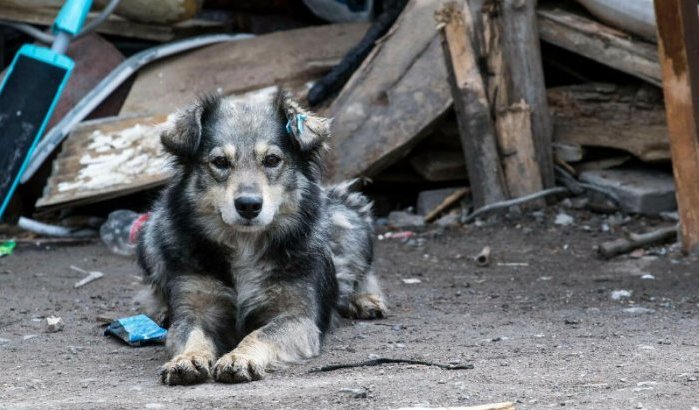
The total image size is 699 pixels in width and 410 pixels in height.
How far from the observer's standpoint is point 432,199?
384 inches

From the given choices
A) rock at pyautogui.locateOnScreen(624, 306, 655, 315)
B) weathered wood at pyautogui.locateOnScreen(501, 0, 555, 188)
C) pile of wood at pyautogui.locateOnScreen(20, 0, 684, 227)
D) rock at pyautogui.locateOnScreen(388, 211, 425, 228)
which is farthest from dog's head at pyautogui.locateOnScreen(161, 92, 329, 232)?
rock at pyautogui.locateOnScreen(388, 211, 425, 228)

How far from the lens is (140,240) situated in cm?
661

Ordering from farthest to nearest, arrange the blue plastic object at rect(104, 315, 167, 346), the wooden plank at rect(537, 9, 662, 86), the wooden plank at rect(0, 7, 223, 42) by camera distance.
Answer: the wooden plank at rect(0, 7, 223, 42) → the wooden plank at rect(537, 9, 662, 86) → the blue plastic object at rect(104, 315, 167, 346)

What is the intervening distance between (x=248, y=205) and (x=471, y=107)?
3782 mm

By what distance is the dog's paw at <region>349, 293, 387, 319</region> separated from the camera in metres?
6.64

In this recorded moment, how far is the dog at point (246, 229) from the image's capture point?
18.3ft

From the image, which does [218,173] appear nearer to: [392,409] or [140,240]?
[140,240]

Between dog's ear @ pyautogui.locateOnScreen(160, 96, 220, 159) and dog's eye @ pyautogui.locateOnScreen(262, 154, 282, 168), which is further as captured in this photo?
dog's ear @ pyautogui.locateOnScreen(160, 96, 220, 159)

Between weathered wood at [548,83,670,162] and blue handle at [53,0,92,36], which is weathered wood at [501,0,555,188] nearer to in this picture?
weathered wood at [548,83,670,162]

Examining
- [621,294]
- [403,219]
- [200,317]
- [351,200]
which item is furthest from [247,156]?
[403,219]

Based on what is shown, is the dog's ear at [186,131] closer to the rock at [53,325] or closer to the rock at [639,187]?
the rock at [53,325]

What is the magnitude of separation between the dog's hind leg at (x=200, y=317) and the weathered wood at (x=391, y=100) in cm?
351

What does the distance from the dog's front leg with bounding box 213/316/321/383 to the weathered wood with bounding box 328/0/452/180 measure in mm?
3657

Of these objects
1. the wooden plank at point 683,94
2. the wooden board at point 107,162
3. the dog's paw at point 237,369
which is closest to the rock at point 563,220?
the wooden plank at point 683,94
